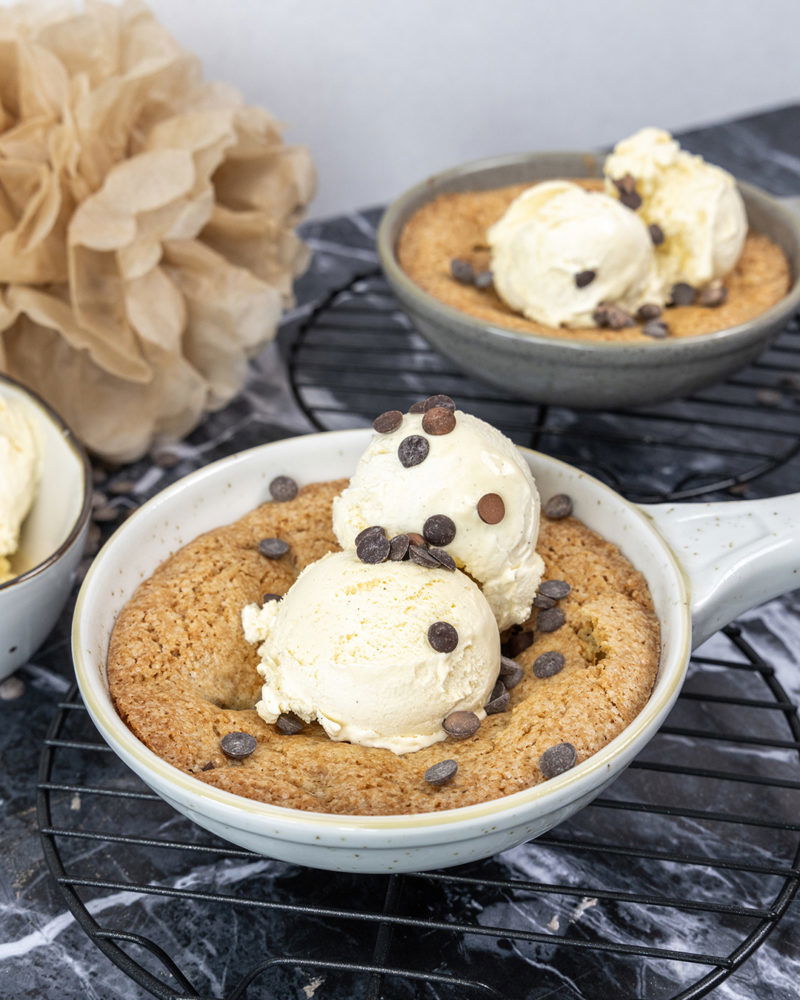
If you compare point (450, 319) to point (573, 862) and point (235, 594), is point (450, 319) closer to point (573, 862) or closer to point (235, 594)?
point (235, 594)

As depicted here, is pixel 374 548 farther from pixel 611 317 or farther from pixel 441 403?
→ pixel 611 317

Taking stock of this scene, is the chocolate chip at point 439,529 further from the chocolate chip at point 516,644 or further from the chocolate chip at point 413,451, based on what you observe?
the chocolate chip at point 516,644

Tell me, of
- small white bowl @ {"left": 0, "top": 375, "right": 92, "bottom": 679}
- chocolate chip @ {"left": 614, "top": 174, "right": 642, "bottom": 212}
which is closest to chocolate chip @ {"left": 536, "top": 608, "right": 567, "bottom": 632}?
small white bowl @ {"left": 0, "top": 375, "right": 92, "bottom": 679}

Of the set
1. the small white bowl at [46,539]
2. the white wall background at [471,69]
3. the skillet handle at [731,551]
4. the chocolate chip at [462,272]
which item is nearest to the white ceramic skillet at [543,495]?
the skillet handle at [731,551]

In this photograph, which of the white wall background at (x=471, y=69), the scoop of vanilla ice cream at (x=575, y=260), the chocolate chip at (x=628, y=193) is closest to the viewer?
the scoop of vanilla ice cream at (x=575, y=260)

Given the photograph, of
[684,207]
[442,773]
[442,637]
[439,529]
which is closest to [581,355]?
[684,207]

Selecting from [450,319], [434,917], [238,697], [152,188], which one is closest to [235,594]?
[238,697]

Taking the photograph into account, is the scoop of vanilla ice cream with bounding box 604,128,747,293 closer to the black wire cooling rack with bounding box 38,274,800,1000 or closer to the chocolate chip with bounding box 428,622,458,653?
the black wire cooling rack with bounding box 38,274,800,1000
